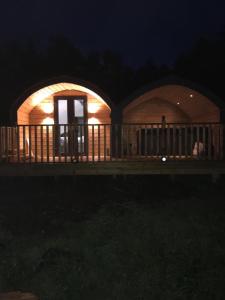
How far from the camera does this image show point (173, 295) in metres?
7.11

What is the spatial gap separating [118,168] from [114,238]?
9.72 ft

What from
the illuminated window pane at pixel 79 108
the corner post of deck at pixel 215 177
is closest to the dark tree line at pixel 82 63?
the illuminated window pane at pixel 79 108

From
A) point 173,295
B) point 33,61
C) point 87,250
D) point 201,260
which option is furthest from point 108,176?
point 33,61

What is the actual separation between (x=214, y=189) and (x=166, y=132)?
201cm

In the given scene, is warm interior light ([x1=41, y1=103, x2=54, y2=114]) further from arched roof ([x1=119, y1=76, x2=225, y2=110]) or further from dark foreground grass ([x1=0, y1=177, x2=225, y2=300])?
dark foreground grass ([x1=0, y1=177, x2=225, y2=300])

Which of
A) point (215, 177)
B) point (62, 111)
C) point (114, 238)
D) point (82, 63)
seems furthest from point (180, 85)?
point (82, 63)

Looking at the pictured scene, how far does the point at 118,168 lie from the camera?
38.8 feet

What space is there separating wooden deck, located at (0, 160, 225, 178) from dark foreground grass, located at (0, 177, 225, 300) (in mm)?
506

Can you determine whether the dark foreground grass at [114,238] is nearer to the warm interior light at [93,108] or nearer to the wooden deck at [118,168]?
the wooden deck at [118,168]

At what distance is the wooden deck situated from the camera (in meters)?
11.8

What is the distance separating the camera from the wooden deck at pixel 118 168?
1182cm

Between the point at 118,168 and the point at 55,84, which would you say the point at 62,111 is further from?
the point at 118,168

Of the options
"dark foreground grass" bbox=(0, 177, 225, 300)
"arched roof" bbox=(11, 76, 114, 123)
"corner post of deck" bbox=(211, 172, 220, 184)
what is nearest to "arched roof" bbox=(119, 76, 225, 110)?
"arched roof" bbox=(11, 76, 114, 123)

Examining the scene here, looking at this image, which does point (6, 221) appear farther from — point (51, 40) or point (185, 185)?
point (51, 40)
